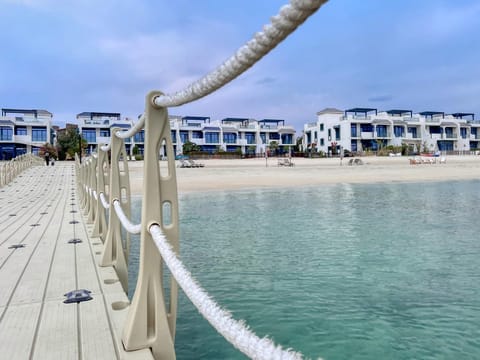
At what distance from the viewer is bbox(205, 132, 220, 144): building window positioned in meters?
74.9

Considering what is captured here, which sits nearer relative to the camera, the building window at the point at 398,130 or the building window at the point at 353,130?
the building window at the point at 353,130

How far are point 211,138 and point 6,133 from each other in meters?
33.9

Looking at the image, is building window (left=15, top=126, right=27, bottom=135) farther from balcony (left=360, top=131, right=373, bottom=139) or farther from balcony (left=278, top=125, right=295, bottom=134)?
balcony (left=360, top=131, right=373, bottom=139)

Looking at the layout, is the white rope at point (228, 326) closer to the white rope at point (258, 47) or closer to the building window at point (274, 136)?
the white rope at point (258, 47)

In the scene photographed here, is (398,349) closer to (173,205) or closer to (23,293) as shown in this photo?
(173,205)

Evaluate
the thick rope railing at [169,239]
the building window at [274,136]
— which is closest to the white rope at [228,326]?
the thick rope railing at [169,239]

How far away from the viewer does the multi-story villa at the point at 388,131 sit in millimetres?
73312

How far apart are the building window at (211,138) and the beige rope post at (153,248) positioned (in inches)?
2886

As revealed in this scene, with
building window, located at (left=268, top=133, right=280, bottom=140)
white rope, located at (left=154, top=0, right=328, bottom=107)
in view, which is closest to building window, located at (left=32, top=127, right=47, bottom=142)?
building window, located at (left=268, top=133, right=280, bottom=140)

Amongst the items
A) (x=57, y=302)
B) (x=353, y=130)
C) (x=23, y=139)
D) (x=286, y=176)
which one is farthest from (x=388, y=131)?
(x=57, y=302)

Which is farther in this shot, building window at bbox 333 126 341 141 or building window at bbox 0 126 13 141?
building window at bbox 333 126 341 141

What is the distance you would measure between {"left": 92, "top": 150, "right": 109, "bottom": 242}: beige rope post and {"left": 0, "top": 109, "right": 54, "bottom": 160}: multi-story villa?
61542 mm

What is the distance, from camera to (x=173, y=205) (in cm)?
200

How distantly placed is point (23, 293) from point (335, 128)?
75.7m
